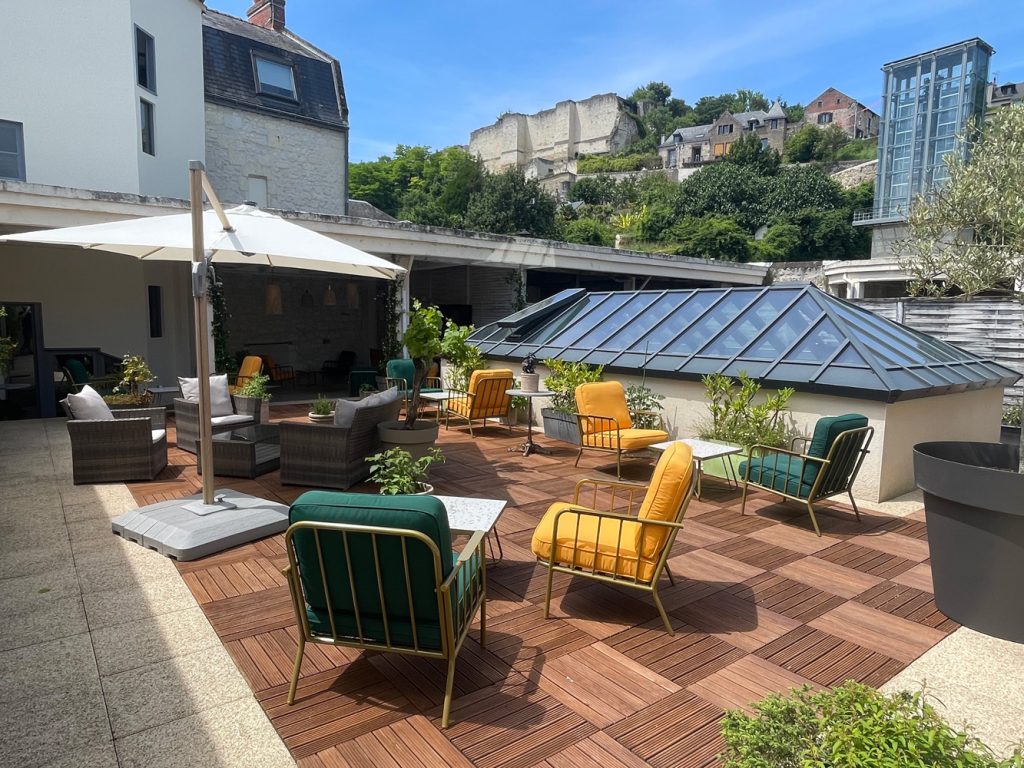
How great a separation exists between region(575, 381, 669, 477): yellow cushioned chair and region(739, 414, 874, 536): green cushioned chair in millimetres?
1325

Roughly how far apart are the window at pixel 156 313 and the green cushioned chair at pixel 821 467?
1151cm

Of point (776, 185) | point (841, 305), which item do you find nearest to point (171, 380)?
point (841, 305)

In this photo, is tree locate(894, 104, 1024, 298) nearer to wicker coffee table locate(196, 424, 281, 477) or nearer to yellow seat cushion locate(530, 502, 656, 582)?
yellow seat cushion locate(530, 502, 656, 582)

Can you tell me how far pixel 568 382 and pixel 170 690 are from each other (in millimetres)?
5963

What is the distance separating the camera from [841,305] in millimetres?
7480

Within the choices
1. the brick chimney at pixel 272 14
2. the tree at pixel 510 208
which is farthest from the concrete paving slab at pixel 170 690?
the tree at pixel 510 208

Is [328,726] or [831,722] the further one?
[328,726]

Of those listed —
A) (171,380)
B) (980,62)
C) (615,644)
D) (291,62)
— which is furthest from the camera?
(980,62)

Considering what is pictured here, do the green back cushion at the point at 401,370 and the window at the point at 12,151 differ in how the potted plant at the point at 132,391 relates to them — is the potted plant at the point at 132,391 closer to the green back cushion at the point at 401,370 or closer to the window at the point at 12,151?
the green back cushion at the point at 401,370

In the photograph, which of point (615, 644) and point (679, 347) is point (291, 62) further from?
point (615, 644)

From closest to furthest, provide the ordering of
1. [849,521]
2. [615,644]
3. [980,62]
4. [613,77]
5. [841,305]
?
1. [615,644]
2. [849,521]
3. [841,305]
4. [980,62]
5. [613,77]

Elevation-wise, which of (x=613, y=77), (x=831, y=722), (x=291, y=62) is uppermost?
(x=613, y=77)

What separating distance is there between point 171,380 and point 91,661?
10.7 meters

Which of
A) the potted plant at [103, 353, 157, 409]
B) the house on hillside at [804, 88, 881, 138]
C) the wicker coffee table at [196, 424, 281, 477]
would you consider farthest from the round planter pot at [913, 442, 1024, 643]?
the house on hillside at [804, 88, 881, 138]
